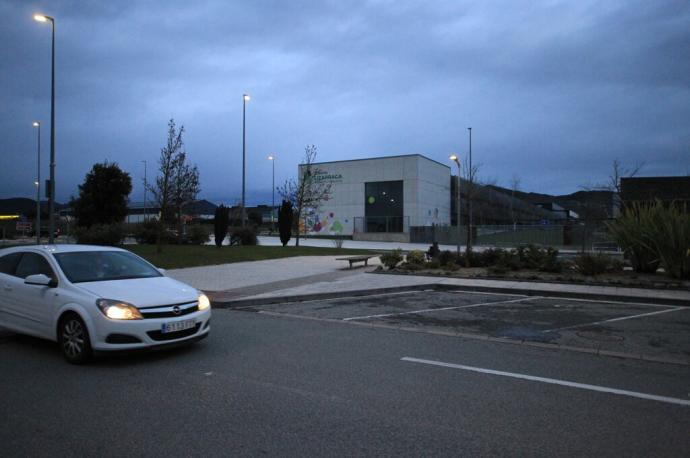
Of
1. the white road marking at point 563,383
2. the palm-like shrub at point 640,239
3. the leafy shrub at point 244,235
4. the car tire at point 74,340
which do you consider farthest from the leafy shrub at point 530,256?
the leafy shrub at point 244,235

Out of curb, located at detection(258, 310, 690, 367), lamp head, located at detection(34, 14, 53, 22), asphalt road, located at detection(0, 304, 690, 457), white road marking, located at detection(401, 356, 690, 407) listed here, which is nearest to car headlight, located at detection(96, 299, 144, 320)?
asphalt road, located at detection(0, 304, 690, 457)

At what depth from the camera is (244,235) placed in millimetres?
36688

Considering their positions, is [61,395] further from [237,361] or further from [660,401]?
[660,401]

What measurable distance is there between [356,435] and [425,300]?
8.15 m

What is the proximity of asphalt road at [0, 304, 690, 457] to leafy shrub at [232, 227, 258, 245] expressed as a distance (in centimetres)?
2974

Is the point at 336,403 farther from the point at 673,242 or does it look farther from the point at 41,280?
the point at 673,242

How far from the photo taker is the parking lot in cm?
744

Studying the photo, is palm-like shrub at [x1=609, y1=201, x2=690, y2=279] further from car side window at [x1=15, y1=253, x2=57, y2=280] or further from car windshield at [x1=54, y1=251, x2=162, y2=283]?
car side window at [x1=15, y1=253, x2=57, y2=280]

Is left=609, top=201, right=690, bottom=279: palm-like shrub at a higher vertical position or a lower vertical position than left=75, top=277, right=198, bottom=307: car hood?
higher

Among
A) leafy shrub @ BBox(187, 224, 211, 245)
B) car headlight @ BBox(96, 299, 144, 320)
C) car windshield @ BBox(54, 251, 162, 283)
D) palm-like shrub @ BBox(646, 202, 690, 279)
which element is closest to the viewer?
car headlight @ BBox(96, 299, 144, 320)

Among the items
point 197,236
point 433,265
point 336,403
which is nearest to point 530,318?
point 336,403

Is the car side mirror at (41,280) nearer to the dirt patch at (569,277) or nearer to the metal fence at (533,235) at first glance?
the dirt patch at (569,277)

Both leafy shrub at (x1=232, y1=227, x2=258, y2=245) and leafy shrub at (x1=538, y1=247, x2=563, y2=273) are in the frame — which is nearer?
leafy shrub at (x1=538, y1=247, x2=563, y2=273)

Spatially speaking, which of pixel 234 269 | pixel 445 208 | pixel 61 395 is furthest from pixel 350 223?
pixel 61 395
